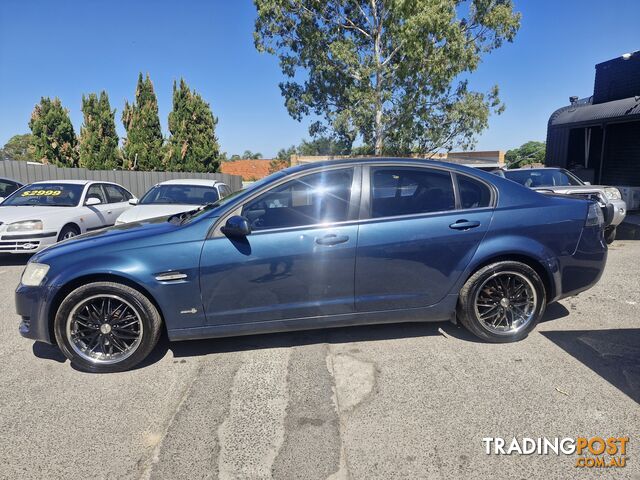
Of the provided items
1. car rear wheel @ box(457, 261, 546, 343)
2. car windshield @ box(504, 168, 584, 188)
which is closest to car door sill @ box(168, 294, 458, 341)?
car rear wheel @ box(457, 261, 546, 343)

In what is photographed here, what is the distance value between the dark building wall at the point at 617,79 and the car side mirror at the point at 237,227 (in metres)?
15.3

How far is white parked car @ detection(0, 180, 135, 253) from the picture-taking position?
6977 mm

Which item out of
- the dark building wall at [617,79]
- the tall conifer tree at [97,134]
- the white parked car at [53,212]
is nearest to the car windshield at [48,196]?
the white parked car at [53,212]

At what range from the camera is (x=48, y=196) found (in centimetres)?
821

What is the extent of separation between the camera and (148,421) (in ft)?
9.09

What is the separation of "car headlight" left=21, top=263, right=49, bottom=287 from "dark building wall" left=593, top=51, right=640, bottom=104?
16.6m

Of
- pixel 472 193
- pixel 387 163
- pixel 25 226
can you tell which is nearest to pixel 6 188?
pixel 25 226

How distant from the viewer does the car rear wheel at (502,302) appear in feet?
12.2

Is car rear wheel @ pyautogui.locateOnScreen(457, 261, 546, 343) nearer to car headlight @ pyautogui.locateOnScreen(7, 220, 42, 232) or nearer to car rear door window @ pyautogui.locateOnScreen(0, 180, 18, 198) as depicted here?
car headlight @ pyautogui.locateOnScreen(7, 220, 42, 232)

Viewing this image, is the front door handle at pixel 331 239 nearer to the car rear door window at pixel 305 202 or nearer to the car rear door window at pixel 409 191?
the car rear door window at pixel 305 202

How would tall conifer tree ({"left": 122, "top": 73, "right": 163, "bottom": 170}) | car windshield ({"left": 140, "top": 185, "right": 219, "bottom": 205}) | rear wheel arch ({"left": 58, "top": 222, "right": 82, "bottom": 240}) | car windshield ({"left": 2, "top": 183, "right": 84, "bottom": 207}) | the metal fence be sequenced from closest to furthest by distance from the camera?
rear wheel arch ({"left": 58, "top": 222, "right": 82, "bottom": 240}) < car windshield ({"left": 2, "top": 183, "right": 84, "bottom": 207}) < car windshield ({"left": 140, "top": 185, "right": 219, "bottom": 205}) < the metal fence < tall conifer tree ({"left": 122, "top": 73, "right": 163, "bottom": 170})

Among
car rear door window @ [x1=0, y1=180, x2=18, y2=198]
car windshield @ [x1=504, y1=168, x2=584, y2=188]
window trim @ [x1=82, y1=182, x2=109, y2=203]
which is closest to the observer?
window trim @ [x1=82, y1=182, x2=109, y2=203]

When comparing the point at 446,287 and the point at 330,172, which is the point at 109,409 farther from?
the point at 446,287

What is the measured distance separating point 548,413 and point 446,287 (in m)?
1.23
